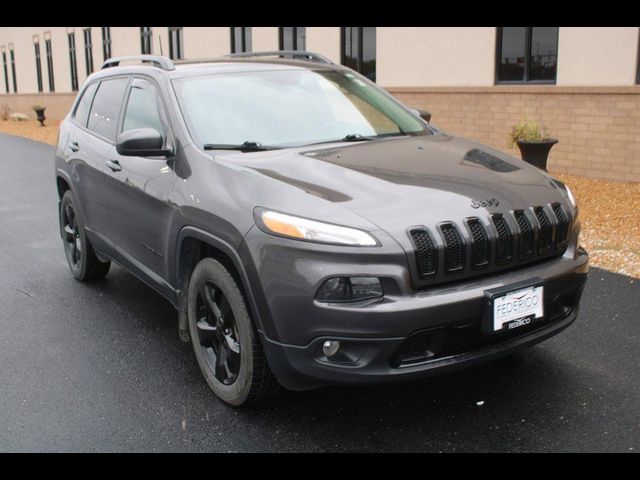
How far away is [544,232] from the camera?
3.46 meters

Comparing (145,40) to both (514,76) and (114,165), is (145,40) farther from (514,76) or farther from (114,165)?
(114,165)

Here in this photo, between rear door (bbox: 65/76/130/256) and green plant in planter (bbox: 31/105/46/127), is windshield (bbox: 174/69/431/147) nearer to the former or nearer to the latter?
rear door (bbox: 65/76/130/256)

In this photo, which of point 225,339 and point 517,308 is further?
point 225,339

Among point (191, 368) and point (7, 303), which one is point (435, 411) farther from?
point (7, 303)

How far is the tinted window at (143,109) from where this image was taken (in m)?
4.44

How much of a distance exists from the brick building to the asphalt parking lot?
13.3ft

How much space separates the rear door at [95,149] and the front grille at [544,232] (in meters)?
2.91

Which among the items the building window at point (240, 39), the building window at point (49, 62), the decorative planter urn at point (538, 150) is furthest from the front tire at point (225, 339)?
the building window at point (49, 62)

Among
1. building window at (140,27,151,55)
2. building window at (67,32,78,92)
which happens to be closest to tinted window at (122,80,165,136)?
building window at (140,27,151,55)

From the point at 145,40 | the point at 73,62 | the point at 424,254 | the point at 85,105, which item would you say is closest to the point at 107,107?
the point at 85,105

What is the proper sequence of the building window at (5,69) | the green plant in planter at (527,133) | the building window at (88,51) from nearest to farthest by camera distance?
the green plant in planter at (527,133) < the building window at (88,51) < the building window at (5,69)

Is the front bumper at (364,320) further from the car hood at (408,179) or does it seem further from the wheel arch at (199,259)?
the car hood at (408,179)

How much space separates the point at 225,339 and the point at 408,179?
1.23 m

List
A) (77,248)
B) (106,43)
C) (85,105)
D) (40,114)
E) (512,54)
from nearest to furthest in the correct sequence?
(85,105) < (77,248) < (512,54) < (106,43) < (40,114)
